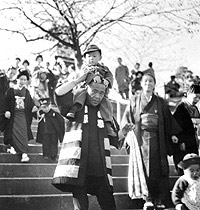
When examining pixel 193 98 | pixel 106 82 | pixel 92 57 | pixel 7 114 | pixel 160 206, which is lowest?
pixel 160 206

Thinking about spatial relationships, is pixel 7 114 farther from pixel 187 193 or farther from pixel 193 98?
pixel 187 193

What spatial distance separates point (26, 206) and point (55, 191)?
0.71m

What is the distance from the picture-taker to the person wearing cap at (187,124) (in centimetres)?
582

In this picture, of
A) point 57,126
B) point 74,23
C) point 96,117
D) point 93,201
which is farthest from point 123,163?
point 74,23

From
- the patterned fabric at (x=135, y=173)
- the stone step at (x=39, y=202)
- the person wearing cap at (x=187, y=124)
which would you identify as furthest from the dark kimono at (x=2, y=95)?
the person wearing cap at (x=187, y=124)

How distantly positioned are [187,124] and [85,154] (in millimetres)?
2571

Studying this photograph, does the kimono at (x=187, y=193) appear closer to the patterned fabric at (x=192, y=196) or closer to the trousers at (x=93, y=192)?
the patterned fabric at (x=192, y=196)

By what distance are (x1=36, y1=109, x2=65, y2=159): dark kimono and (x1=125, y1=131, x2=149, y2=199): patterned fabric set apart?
2715 mm

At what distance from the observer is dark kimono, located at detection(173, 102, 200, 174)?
5.83m

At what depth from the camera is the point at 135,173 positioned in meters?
4.70

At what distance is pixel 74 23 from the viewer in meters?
12.3

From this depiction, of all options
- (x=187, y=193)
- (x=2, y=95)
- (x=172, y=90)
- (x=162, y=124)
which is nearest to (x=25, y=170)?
(x=2, y=95)

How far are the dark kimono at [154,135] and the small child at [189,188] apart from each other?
21.9 inches

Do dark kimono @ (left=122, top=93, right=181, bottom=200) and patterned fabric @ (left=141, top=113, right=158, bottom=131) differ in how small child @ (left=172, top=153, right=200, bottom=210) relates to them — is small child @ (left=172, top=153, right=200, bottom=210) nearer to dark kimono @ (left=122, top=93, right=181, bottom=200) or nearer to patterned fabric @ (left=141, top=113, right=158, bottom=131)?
dark kimono @ (left=122, top=93, right=181, bottom=200)
